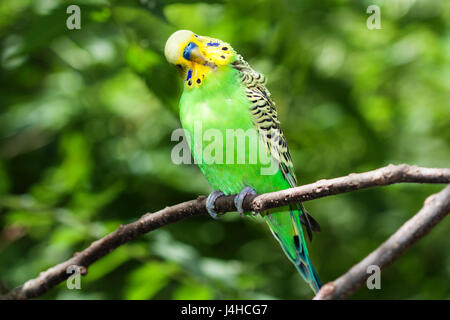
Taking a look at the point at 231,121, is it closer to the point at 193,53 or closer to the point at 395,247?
the point at 193,53

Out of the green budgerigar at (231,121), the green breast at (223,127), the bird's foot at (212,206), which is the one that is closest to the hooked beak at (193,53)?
the green budgerigar at (231,121)

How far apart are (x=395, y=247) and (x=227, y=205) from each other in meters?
0.83

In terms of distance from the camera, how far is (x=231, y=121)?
1989 millimetres

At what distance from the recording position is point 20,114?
3094 millimetres

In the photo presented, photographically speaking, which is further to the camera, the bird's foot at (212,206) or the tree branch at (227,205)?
the bird's foot at (212,206)

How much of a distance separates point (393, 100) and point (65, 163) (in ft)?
7.43

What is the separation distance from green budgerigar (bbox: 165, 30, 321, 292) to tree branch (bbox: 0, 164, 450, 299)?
13cm

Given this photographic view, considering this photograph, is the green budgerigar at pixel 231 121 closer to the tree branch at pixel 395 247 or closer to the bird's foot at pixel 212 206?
the bird's foot at pixel 212 206

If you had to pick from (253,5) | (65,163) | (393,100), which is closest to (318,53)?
(253,5)

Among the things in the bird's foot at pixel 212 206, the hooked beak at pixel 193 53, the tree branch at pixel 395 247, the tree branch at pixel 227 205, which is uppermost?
the hooked beak at pixel 193 53

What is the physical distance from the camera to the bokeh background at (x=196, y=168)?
95.6 inches

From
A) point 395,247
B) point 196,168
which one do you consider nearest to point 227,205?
point 395,247

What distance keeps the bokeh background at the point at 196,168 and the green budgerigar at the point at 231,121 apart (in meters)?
0.27
